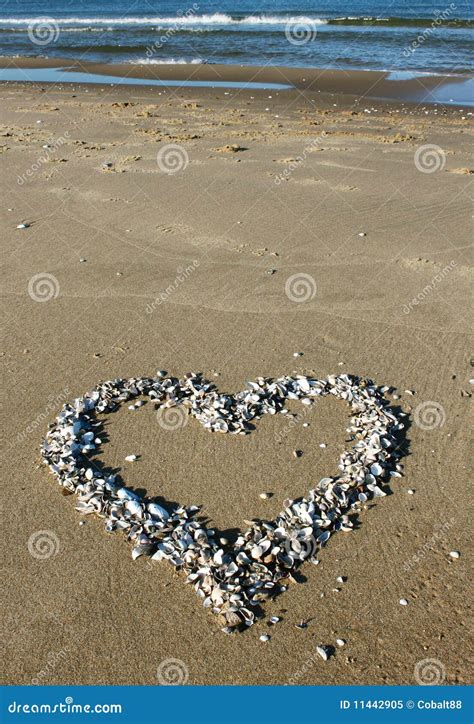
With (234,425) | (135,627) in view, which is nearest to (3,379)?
(234,425)

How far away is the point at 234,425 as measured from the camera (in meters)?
6.79
